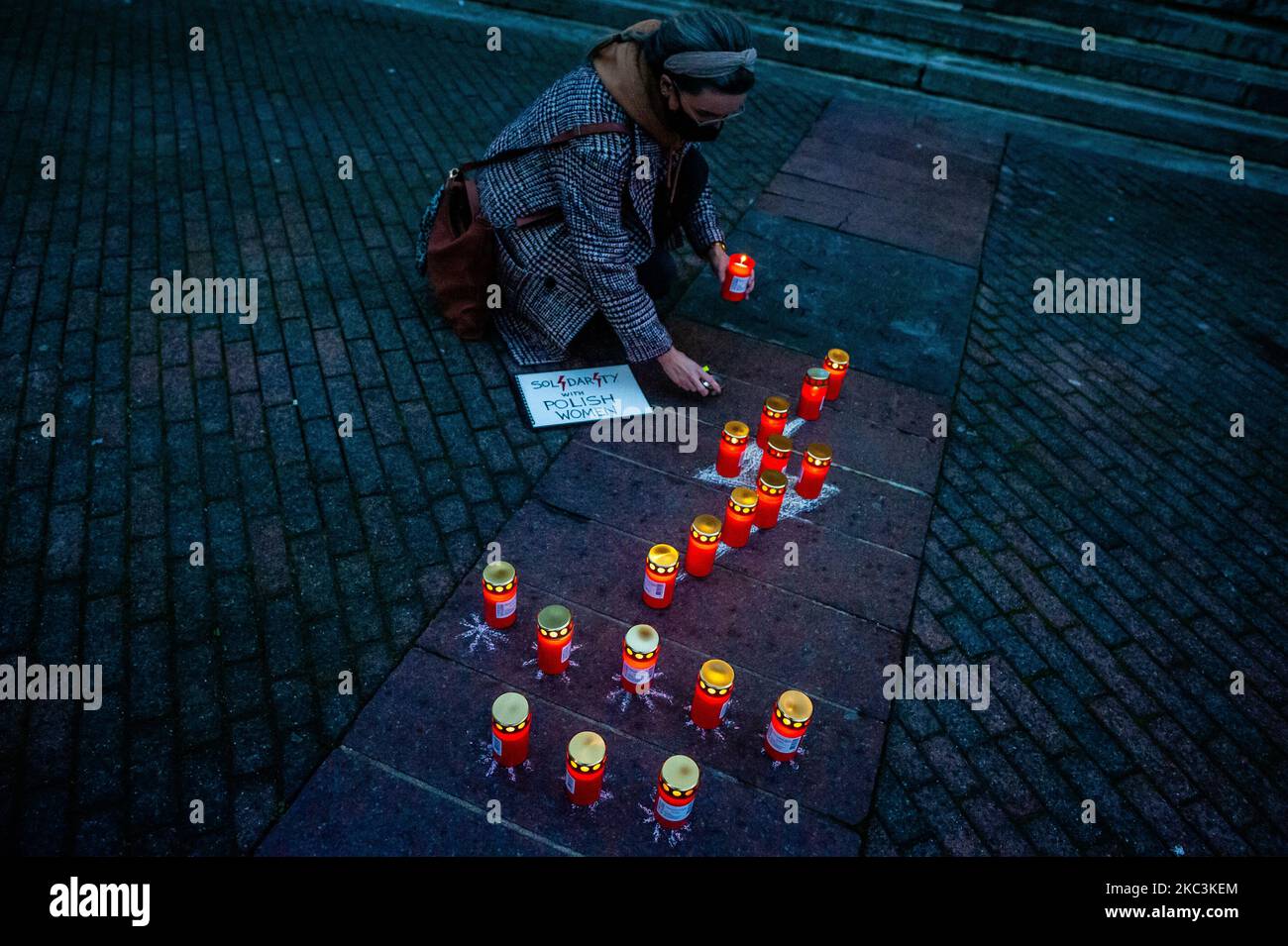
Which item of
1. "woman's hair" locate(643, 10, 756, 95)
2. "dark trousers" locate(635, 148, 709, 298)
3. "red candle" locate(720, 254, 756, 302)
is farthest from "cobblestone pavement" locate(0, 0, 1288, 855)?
"woman's hair" locate(643, 10, 756, 95)

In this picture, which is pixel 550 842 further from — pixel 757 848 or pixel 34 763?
pixel 34 763

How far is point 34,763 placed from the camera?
2547 millimetres

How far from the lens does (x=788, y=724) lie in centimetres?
261

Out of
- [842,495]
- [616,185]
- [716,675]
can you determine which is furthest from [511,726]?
[616,185]

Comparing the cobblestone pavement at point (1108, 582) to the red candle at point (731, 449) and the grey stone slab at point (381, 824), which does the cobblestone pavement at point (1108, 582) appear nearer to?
the red candle at point (731, 449)

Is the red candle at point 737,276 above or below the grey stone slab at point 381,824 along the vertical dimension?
above

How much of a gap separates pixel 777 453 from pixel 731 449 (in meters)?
0.28

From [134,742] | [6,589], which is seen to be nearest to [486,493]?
[134,742]

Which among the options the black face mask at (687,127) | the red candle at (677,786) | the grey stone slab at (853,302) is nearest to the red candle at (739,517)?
the red candle at (677,786)

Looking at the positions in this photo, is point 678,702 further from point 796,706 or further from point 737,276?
point 737,276

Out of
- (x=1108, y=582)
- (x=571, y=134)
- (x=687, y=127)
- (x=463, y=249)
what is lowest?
(x=1108, y=582)

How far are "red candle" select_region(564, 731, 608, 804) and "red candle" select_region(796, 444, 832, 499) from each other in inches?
68.5

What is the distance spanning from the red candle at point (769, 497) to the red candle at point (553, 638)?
1.12 m

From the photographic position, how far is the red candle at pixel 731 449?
361 cm
